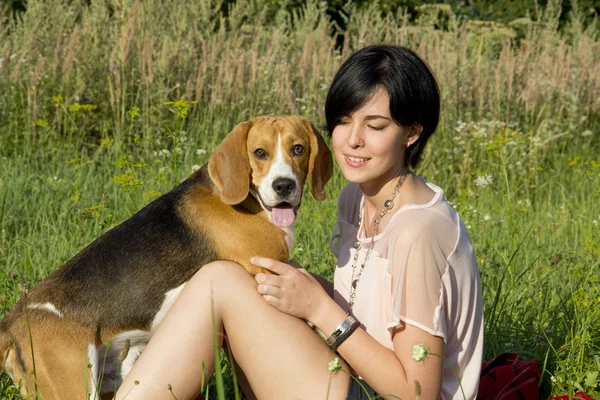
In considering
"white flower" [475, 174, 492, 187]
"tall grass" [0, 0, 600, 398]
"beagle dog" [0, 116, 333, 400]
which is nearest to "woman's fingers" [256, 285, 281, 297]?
"beagle dog" [0, 116, 333, 400]

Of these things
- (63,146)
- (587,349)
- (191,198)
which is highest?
(191,198)

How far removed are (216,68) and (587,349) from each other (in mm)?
4904

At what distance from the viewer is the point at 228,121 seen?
21.9ft

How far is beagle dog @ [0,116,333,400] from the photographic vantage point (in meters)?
2.78

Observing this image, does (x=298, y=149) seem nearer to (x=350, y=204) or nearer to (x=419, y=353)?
(x=350, y=204)

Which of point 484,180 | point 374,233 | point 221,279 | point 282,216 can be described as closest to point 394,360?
point 374,233

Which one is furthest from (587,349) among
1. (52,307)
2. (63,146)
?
(63,146)

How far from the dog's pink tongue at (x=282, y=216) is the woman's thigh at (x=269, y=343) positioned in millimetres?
486

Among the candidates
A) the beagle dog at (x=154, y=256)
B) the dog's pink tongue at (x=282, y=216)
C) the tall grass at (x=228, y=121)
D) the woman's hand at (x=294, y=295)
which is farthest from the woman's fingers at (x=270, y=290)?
the tall grass at (x=228, y=121)

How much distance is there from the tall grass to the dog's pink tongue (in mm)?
1173

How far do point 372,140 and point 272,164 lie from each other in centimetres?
65

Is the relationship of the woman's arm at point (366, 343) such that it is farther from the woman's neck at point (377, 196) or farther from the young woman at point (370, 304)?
the woman's neck at point (377, 196)

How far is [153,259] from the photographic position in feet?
10.1

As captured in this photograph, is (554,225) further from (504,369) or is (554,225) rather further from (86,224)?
(86,224)
